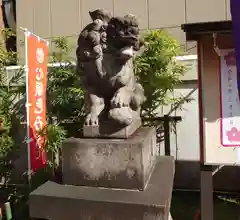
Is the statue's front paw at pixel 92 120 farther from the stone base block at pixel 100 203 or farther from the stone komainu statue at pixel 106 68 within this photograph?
the stone base block at pixel 100 203

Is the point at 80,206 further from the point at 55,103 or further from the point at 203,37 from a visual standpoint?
the point at 55,103

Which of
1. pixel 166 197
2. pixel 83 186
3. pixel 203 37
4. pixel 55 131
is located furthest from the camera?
pixel 55 131

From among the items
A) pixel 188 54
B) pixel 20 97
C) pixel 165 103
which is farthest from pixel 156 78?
pixel 20 97

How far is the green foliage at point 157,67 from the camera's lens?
539 centimetres

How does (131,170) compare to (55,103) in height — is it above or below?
below

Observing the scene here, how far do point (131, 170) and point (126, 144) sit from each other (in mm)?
269

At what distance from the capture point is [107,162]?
3.08 meters

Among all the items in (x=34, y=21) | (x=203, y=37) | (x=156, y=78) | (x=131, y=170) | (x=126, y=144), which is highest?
(x=34, y=21)

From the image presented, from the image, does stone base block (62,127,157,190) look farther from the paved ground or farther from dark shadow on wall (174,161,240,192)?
dark shadow on wall (174,161,240,192)

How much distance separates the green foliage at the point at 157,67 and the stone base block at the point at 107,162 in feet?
7.75

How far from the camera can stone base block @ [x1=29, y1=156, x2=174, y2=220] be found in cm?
275

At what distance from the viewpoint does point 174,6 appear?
6234 mm

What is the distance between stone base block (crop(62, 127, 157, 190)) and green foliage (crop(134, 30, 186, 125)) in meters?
2.36

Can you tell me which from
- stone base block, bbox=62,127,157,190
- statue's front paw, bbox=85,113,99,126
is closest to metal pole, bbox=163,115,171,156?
stone base block, bbox=62,127,157,190
